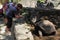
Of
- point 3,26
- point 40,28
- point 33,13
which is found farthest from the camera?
point 3,26

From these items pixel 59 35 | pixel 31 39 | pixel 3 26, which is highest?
pixel 31 39

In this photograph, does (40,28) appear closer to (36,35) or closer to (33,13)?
(36,35)

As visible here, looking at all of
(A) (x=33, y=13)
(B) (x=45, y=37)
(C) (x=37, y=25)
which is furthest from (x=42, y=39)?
(A) (x=33, y=13)

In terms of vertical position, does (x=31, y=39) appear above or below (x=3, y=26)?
above

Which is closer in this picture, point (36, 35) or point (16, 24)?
point (36, 35)

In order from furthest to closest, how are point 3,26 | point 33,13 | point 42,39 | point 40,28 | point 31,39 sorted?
point 3,26, point 33,13, point 40,28, point 42,39, point 31,39

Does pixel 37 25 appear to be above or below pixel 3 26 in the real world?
above

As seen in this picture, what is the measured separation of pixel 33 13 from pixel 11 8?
747 millimetres

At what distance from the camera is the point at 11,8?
7293 mm

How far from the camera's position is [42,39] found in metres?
5.65

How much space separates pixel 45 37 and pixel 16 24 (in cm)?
100

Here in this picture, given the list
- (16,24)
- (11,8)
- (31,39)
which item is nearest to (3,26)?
(11,8)

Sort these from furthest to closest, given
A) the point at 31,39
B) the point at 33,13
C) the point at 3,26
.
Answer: the point at 3,26 → the point at 33,13 → the point at 31,39

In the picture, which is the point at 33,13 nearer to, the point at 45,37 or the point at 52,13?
the point at 52,13
